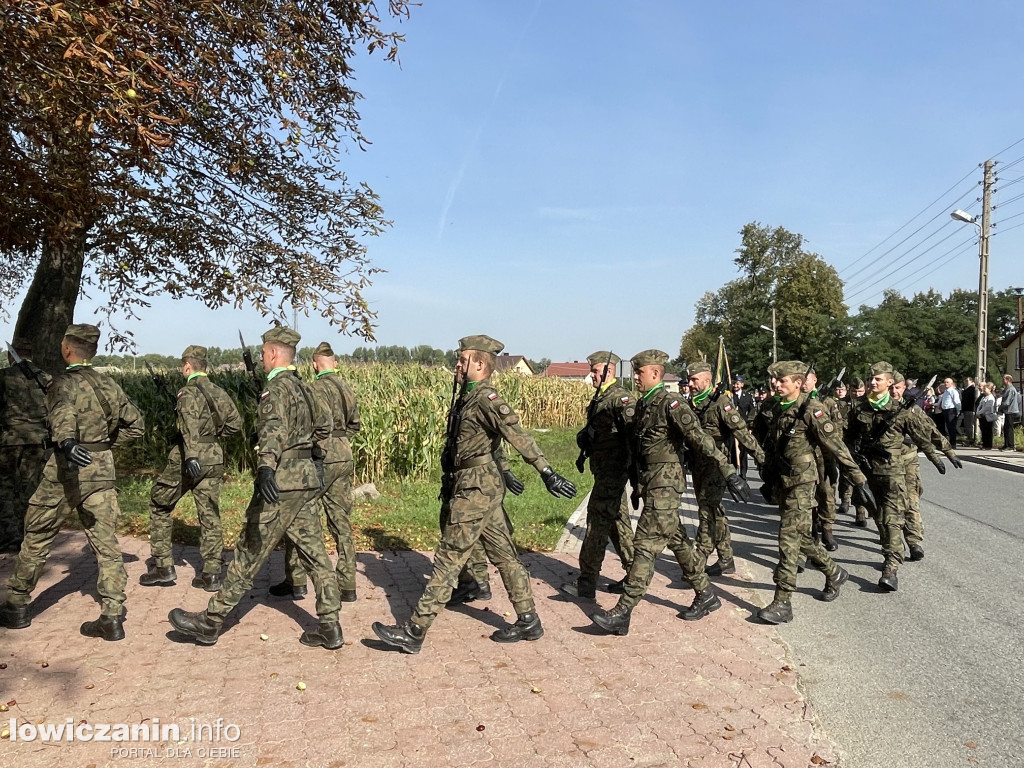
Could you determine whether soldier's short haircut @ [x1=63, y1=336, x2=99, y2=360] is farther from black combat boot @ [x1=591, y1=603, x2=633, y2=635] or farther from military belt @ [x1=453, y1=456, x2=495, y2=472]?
black combat boot @ [x1=591, y1=603, x2=633, y2=635]

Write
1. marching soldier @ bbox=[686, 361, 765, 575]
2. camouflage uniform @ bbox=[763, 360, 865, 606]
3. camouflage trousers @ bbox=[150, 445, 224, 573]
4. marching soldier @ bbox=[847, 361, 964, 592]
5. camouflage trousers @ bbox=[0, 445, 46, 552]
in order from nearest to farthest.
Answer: camouflage uniform @ bbox=[763, 360, 865, 606], camouflage trousers @ bbox=[150, 445, 224, 573], marching soldier @ bbox=[686, 361, 765, 575], marching soldier @ bbox=[847, 361, 964, 592], camouflage trousers @ bbox=[0, 445, 46, 552]

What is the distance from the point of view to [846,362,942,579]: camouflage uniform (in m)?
6.89

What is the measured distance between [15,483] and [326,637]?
173 inches

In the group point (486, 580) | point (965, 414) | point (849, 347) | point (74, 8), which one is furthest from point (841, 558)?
point (849, 347)

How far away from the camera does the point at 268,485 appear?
477 centimetres

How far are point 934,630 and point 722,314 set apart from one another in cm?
6324

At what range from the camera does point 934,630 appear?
559 cm

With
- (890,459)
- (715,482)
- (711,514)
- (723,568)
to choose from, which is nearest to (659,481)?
(715,482)

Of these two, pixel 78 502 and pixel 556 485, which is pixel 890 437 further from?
pixel 78 502

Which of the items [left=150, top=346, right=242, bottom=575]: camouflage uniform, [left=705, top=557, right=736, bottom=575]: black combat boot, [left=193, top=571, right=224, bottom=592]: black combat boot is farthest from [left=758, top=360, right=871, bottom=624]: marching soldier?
[left=150, top=346, right=242, bottom=575]: camouflage uniform

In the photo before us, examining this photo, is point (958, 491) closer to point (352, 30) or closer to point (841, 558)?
point (841, 558)

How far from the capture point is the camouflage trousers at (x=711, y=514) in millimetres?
6980

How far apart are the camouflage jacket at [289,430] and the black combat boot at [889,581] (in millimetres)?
4963

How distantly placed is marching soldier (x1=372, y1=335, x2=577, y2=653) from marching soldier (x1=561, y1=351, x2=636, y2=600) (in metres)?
1.13
